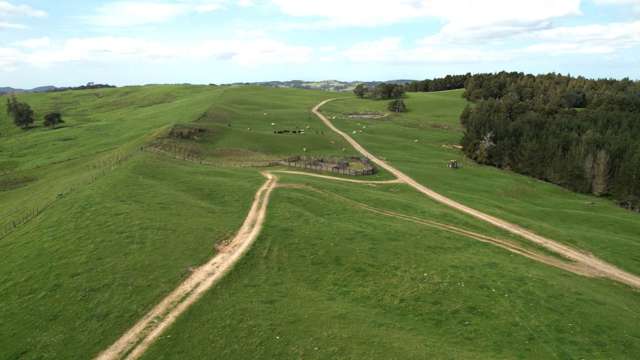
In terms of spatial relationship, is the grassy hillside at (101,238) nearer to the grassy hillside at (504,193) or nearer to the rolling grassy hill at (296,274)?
the rolling grassy hill at (296,274)

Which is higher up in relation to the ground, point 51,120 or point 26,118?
point 26,118

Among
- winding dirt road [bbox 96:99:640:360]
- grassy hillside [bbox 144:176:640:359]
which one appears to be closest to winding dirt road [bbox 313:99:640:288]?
winding dirt road [bbox 96:99:640:360]

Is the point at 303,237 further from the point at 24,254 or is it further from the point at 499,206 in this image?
the point at 499,206

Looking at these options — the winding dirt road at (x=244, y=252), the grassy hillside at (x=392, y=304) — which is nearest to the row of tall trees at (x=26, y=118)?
the winding dirt road at (x=244, y=252)

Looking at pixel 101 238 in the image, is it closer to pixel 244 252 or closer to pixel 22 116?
pixel 244 252

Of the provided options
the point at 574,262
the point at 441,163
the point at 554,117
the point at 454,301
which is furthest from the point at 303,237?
the point at 554,117

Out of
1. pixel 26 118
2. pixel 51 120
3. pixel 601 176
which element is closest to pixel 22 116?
pixel 26 118
